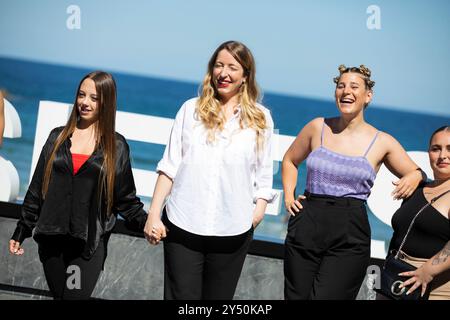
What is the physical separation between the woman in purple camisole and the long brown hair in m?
0.95

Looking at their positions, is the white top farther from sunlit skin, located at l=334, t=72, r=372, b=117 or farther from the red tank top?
sunlit skin, located at l=334, t=72, r=372, b=117

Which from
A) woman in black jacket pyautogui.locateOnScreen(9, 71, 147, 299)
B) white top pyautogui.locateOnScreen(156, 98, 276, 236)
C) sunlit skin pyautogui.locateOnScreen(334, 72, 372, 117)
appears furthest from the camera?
sunlit skin pyautogui.locateOnScreen(334, 72, 372, 117)

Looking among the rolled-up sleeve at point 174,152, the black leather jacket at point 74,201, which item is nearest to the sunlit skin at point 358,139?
the rolled-up sleeve at point 174,152

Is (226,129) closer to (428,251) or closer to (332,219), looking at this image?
(332,219)

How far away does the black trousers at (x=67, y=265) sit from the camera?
11.7ft

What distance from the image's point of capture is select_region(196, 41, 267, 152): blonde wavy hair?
3410mm

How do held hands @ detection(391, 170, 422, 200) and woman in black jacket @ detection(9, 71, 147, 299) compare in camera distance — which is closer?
woman in black jacket @ detection(9, 71, 147, 299)

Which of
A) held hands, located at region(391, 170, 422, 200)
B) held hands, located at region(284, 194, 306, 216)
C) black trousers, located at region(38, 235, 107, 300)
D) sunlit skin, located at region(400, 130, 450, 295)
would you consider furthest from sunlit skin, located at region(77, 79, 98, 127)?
sunlit skin, located at region(400, 130, 450, 295)

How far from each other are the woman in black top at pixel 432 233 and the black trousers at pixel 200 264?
788 mm

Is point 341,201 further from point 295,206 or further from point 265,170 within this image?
point 265,170

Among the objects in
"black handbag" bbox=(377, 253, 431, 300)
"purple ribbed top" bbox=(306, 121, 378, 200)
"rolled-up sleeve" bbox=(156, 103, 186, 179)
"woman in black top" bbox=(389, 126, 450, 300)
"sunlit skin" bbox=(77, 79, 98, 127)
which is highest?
"sunlit skin" bbox=(77, 79, 98, 127)

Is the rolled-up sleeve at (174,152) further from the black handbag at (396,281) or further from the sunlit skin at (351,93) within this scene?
the black handbag at (396,281)

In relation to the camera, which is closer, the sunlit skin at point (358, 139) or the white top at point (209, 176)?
the white top at point (209, 176)

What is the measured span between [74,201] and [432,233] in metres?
1.72
